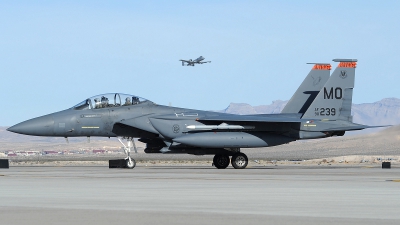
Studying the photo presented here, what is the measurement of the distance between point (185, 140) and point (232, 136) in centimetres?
216

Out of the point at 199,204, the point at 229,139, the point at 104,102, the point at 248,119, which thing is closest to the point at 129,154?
the point at 104,102

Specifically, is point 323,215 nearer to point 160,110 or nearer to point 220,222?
point 220,222

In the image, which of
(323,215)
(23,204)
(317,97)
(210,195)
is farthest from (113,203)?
(317,97)

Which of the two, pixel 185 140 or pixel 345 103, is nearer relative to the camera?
pixel 185 140

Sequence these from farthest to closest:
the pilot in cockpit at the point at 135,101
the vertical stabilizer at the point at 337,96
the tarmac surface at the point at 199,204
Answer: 1. the vertical stabilizer at the point at 337,96
2. the pilot in cockpit at the point at 135,101
3. the tarmac surface at the point at 199,204

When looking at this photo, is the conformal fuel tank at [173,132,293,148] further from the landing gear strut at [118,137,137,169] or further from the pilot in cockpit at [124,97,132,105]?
the pilot in cockpit at [124,97,132,105]

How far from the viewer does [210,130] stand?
30.9 m

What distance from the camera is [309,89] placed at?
36125 millimetres

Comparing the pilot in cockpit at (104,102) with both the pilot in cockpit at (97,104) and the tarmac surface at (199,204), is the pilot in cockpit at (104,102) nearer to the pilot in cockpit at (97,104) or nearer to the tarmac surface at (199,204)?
the pilot in cockpit at (97,104)

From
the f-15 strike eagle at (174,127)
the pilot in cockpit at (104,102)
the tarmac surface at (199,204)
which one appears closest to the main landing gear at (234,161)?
the f-15 strike eagle at (174,127)

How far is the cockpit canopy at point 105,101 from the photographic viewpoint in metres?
30.8

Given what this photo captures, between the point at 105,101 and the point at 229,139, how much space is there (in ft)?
18.0

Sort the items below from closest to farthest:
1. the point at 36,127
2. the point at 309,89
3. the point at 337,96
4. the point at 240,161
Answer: the point at 36,127
the point at 240,161
the point at 337,96
the point at 309,89

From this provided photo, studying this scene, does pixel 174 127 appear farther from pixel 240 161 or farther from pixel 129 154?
pixel 240 161
